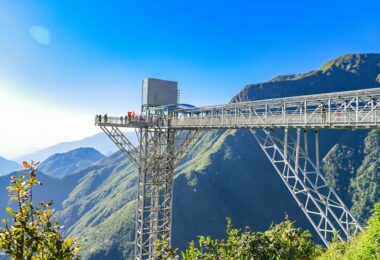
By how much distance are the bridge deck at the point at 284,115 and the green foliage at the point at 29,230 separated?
1453cm

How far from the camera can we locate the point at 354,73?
626ft

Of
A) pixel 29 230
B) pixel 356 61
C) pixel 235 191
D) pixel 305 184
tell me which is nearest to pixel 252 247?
pixel 29 230

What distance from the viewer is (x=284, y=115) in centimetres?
1833

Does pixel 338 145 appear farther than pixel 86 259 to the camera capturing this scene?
Yes

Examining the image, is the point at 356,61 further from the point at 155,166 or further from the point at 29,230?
the point at 29,230

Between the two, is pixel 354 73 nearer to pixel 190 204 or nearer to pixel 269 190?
pixel 269 190

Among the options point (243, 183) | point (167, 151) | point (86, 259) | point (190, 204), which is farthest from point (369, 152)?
point (167, 151)

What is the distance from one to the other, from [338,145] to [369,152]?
50.5 feet

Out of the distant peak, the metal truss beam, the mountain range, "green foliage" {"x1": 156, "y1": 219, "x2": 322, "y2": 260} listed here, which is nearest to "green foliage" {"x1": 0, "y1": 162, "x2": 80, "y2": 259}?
"green foliage" {"x1": 156, "y1": 219, "x2": 322, "y2": 260}

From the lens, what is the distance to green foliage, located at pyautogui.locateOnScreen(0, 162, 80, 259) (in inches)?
156

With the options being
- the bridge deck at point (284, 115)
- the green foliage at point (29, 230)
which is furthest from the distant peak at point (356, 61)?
the green foliage at point (29, 230)

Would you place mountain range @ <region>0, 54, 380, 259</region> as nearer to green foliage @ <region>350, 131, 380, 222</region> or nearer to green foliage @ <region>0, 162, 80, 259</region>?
green foliage @ <region>350, 131, 380, 222</region>

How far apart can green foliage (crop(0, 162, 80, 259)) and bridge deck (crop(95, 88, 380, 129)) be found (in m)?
14.5

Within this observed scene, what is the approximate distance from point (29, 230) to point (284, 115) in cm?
1657
